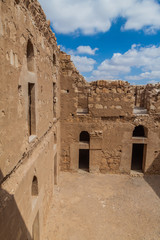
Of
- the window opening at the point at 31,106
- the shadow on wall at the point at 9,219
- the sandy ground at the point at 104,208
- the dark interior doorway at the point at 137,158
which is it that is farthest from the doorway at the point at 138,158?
the shadow on wall at the point at 9,219

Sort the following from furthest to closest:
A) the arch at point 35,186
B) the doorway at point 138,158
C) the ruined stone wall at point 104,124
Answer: the doorway at point 138,158 < the ruined stone wall at point 104,124 < the arch at point 35,186

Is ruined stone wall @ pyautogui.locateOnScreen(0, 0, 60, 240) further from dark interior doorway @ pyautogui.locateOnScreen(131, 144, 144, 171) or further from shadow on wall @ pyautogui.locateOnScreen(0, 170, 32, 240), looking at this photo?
dark interior doorway @ pyautogui.locateOnScreen(131, 144, 144, 171)

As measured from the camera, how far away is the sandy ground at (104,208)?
5.48 m

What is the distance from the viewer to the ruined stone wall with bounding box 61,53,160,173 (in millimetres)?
8586

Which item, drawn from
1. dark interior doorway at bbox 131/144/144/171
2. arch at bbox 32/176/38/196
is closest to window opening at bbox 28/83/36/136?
arch at bbox 32/176/38/196

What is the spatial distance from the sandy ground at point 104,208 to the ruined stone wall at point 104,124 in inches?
37.7

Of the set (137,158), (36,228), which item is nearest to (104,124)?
(137,158)

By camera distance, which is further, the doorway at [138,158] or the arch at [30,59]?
the doorway at [138,158]

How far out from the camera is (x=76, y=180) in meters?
8.55

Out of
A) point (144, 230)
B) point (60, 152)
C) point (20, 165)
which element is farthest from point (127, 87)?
point (20, 165)

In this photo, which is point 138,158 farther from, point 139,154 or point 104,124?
point 104,124

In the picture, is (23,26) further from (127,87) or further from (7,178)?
(127,87)

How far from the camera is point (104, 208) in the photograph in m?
6.61

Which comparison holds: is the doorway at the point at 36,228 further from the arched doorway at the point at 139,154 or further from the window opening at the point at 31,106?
the arched doorway at the point at 139,154
